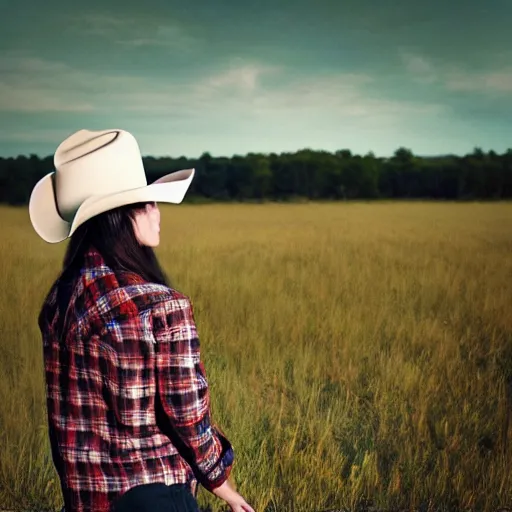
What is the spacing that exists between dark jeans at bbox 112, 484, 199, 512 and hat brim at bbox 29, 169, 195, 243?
46 cm

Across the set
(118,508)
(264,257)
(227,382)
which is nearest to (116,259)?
(118,508)

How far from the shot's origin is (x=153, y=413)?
3.60 feet

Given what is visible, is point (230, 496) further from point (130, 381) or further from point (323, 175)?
point (323, 175)

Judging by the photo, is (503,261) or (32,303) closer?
(32,303)

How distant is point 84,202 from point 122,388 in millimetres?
334

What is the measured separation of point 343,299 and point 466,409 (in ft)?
2.58

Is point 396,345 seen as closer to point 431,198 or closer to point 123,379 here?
point 431,198

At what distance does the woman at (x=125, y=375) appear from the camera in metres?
1.06

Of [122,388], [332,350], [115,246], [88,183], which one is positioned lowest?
[332,350]

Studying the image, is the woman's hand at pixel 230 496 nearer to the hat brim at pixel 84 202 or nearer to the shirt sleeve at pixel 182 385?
the shirt sleeve at pixel 182 385

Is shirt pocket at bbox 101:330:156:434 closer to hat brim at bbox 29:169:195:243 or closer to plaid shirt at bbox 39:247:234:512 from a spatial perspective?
plaid shirt at bbox 39:247:234:512

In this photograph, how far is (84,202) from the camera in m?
1.15

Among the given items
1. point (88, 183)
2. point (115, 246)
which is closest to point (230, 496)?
point (115, 246)

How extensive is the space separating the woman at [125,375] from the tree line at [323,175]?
4.82ft
